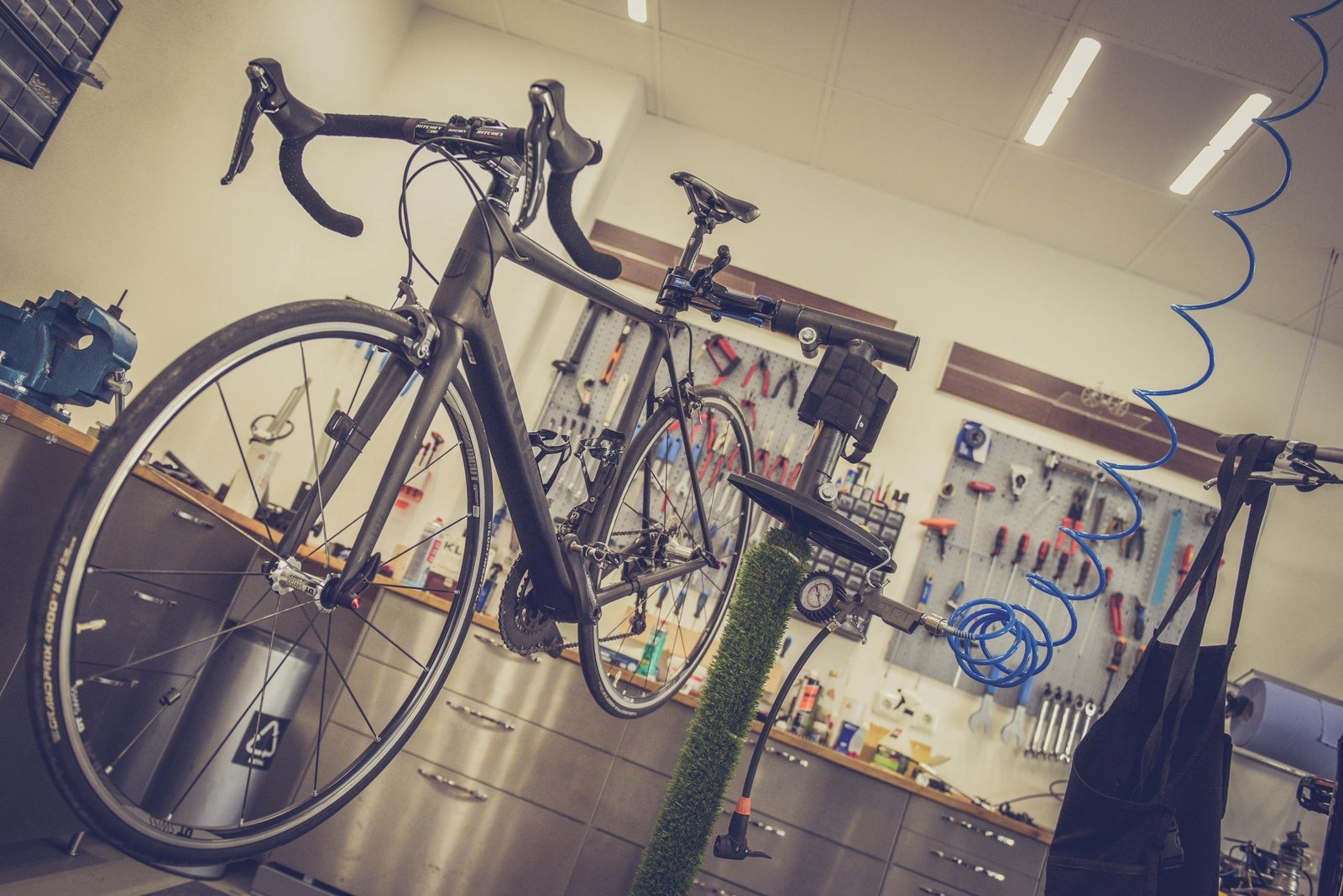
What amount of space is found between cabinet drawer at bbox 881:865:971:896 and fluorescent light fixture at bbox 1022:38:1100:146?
8.77 ft

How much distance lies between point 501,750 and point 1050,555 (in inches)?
90.4

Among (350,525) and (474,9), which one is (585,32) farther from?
(350,525)

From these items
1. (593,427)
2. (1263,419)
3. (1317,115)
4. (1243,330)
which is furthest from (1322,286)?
(593,427)

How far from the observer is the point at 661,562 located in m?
1.77

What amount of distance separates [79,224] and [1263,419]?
4.43m

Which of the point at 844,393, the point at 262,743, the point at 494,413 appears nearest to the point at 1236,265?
the point at 844,393

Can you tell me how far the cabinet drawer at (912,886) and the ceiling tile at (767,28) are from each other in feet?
9.49

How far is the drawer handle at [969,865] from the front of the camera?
2.59m

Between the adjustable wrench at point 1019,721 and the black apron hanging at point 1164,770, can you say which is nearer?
the black apron hanging at point 1164,770

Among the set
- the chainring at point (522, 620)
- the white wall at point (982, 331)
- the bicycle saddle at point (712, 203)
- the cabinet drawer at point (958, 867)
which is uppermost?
the white wall at point (982, 331)

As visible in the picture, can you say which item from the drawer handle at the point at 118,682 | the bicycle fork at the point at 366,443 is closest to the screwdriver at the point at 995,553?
the bicycle fork at the point at 366,443

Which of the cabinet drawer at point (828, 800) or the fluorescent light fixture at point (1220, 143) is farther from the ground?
the fluorescent light fixture at point (1220, 143)

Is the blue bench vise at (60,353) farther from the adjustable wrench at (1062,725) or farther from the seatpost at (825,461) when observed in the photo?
the adjustable wrench at (1062,725)

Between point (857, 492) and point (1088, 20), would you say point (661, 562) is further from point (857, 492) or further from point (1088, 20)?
point (1088, 20)
